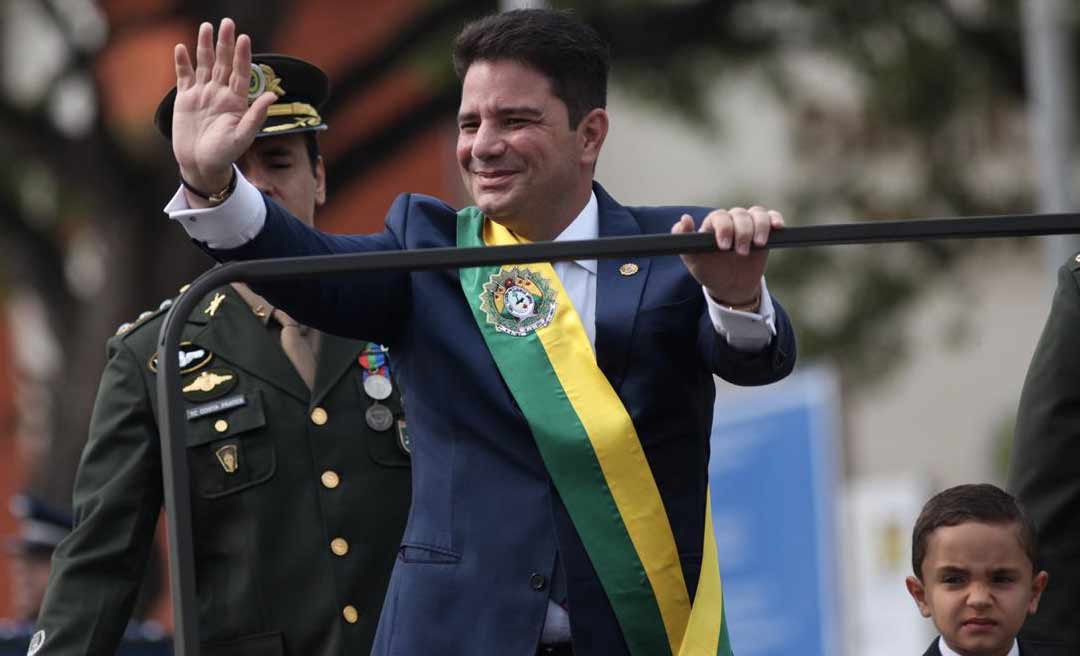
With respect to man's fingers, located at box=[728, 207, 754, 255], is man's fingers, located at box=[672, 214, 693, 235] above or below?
above

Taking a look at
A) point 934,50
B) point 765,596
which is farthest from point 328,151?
point 765,596

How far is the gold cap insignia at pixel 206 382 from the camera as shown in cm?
502

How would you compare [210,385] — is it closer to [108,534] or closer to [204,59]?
[108,534]

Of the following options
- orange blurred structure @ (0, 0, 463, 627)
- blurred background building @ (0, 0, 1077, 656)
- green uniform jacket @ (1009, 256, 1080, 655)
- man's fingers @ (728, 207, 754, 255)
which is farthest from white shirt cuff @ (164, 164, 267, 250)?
orange blurred structure @ (0, 0, 463, 627)

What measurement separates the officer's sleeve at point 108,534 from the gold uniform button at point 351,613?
1.38 ft

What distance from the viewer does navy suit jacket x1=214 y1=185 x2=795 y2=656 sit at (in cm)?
385

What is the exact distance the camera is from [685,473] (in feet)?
13.0

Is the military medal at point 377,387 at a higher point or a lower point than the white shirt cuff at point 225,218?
lower

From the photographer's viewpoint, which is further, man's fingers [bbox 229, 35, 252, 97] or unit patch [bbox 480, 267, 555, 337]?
unit patch [bbox 480, 267, 555, 337]

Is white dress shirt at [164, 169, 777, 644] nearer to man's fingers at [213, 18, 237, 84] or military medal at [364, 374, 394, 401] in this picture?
man's fingers at [213, 18, 237, 84]

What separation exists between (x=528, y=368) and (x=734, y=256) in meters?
0.41

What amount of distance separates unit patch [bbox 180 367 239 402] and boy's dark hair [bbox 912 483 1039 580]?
60.0 inches

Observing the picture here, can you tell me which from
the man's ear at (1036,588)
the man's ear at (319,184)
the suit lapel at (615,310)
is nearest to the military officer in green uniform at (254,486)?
the man's ear at (319,184)

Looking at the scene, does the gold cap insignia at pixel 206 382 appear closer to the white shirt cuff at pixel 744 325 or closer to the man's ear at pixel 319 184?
the man's ear at pixel 319 184
